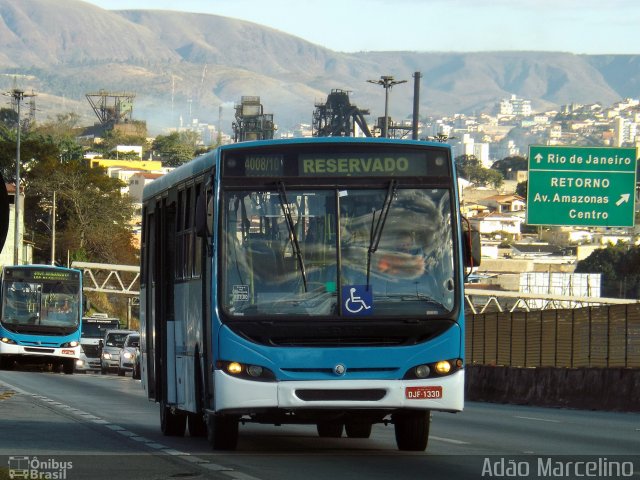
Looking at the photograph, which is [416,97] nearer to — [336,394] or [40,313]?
[40,313]

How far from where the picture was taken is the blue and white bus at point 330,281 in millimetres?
14352

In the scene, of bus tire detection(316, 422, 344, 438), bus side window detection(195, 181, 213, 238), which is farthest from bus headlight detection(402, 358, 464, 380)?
bus tire detection(316, 422, 344, 438)

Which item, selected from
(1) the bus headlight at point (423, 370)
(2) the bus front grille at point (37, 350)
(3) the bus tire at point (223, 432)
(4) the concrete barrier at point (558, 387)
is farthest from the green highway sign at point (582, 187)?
(1) the bus headlight at point (423, 370)

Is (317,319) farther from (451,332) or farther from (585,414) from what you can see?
(585,414)

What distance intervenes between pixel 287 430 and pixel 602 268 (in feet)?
330

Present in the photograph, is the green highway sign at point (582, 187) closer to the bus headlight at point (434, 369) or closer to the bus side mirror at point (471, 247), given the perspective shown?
the bus side mirror at point (471, 247)

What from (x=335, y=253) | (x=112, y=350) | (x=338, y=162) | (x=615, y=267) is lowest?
(x=112, y=350)

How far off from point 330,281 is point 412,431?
205 cm

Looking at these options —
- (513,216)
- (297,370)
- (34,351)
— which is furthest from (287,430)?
(513,216)

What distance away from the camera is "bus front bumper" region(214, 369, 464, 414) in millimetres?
14258

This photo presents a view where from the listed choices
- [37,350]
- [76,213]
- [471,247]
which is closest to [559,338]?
[37,350]

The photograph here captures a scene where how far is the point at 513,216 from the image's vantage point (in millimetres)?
187500

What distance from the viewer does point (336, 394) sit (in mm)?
14367

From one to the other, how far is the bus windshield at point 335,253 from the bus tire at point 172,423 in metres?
3.95
